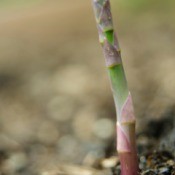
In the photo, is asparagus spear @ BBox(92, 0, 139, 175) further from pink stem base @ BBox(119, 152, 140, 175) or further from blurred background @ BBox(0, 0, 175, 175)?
blurred background @ BBox(0, 0, 175, 175)

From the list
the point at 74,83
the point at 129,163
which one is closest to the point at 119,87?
the point at 129,163

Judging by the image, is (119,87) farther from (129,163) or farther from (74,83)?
(74,83)

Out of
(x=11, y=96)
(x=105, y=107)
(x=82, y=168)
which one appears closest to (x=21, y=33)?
(x=11, y=96)

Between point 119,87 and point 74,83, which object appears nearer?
point 119,87

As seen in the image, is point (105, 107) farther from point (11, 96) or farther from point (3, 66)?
point (3, 66)

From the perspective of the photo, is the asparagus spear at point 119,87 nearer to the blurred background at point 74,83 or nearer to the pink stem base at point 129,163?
the pink stem base at point 129,163

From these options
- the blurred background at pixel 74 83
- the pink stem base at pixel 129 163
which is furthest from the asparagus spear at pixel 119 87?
the blurred background at pixel 74 83
